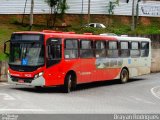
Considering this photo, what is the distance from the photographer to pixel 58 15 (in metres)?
55.4

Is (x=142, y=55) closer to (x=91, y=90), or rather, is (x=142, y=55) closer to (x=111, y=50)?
(x=111, y=50)

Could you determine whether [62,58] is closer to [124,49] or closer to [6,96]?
[6,96]

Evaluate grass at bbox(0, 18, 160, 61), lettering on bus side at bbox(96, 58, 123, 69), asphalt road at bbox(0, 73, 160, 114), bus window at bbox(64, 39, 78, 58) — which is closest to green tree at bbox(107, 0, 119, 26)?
grass at bbox(0, 18, 160, 61)

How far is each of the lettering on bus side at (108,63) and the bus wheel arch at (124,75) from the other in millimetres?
677

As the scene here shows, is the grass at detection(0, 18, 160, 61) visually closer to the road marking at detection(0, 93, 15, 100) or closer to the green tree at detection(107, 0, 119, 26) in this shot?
the green tree at detection(107, 0, 119, 26)

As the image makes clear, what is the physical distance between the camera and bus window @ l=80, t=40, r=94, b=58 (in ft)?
85.0

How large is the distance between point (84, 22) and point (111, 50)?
28.8m

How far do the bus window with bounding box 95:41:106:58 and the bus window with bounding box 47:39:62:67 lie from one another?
3989 millimetres

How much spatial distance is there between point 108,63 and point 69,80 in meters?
4.64

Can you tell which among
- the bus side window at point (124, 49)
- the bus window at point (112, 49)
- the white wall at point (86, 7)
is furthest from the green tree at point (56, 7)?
the bus window at point (112, 49)

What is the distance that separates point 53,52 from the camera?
77.0 feet

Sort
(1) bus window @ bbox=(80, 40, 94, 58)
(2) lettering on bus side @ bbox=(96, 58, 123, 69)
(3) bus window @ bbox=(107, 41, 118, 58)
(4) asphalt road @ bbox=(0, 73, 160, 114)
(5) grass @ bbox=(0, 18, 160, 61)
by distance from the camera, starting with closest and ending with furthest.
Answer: (4) asphalt road @ bbox=(0, 73, 160, 114)
(1) bus window @ bbox=(80, 40, 94, 58)
(2) lettering on bus side @ bbox=(96, 58, 123, 69)
(3) bus window @ bbox=(107, 41, 118, 58)
(5) grass @ bbox=(0, 18, 160, 61)

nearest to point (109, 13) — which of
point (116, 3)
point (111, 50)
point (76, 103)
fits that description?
point (116, 3)

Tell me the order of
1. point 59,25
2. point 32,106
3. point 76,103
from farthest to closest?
1. point 59,25
2. point 76,103
3. point 32,106
